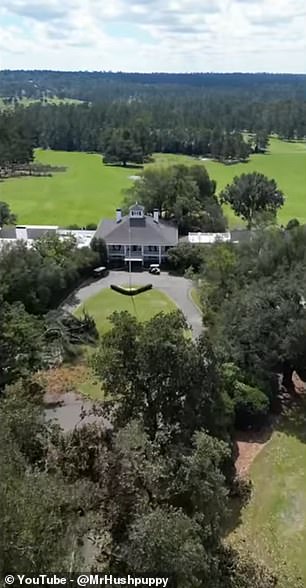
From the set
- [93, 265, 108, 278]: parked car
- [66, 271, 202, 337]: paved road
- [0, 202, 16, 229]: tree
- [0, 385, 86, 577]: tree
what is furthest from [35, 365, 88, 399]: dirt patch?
[0, 202, 16, 229]: tree

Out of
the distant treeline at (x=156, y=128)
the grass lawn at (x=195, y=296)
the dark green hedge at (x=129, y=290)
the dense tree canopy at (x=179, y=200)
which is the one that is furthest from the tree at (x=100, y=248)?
the distant treeline at (x=156, y=128)

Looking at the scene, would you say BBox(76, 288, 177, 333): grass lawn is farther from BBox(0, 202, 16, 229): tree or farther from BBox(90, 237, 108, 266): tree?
BBox(0, 202, 16, 229): tree

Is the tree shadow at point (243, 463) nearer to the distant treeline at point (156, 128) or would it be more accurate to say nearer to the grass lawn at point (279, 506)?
the grass lawn at point (279, 506)

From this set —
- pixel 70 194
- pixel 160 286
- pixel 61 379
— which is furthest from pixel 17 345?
pixel 70 194

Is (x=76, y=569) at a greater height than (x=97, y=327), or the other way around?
(x=76, y=569)

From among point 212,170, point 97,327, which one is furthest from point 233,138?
point 97,327

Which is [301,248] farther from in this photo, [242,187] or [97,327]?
[242,187]
